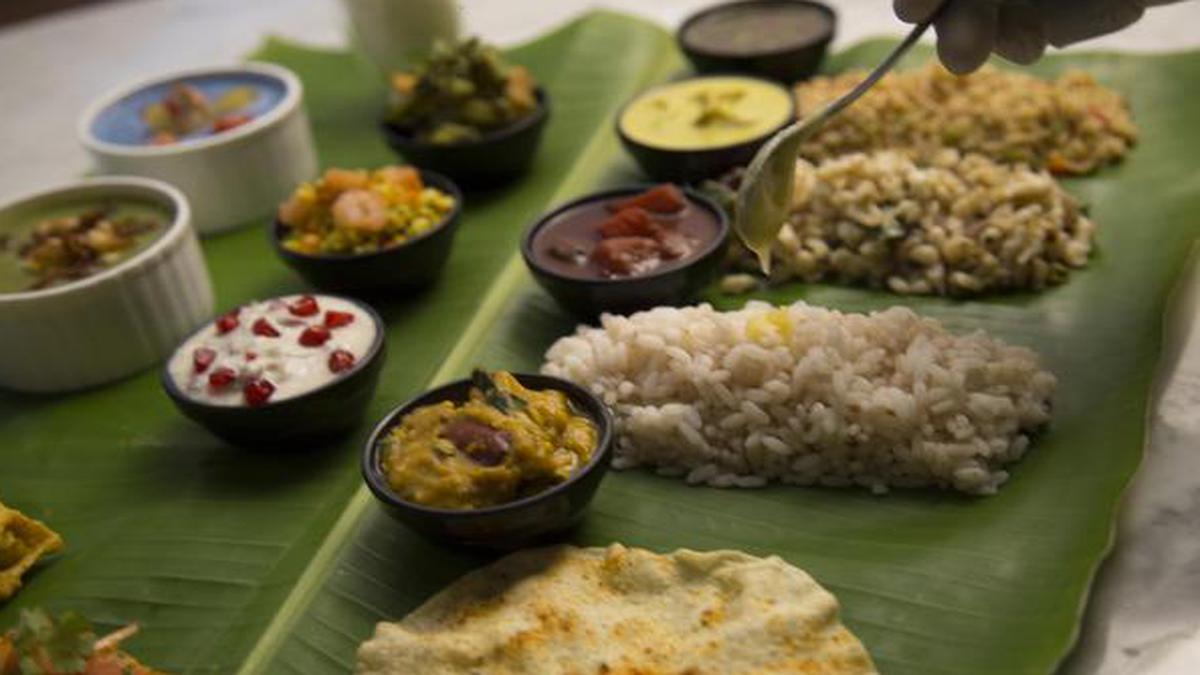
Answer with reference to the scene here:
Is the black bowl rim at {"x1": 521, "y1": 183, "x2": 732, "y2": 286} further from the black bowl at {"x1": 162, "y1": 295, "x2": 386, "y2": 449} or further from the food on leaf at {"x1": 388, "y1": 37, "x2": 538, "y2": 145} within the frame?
the food on leaf at {"x1": 388, "y1": 37, "x2": 538, "y2": 145}

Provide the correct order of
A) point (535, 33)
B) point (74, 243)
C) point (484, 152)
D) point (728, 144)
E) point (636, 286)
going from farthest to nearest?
point (535, 33) < point (484, 152) < point (728, 144) < point (74, 243) < point (636, 286)

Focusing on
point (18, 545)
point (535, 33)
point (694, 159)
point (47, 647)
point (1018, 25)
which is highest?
point (1018, 25)

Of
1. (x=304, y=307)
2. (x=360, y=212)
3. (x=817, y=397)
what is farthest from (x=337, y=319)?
(x=817, y=397)

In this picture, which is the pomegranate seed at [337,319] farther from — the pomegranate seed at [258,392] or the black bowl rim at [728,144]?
the black bowl rim at [728,144]

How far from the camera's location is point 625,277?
448cm

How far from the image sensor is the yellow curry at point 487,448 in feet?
11.4

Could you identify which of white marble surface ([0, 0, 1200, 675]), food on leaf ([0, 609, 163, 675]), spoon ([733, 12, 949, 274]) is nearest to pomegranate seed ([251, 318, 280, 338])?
food on leaf ([0, 609, 163, 675])

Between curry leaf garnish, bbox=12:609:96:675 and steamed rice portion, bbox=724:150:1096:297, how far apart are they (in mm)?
2440

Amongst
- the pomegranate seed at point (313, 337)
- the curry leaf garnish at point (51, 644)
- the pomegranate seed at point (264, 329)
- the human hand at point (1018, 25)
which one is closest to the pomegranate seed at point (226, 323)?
the pomegranate seed at point (264, 329)

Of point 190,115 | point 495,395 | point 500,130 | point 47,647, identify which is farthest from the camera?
point 190,115

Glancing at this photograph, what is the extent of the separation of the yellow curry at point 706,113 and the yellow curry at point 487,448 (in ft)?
6.15

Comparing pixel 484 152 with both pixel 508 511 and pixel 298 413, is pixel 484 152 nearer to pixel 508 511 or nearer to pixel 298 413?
pixel 298 413

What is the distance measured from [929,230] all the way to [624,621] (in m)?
1.98

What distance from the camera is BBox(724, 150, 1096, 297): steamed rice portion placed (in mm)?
4582
